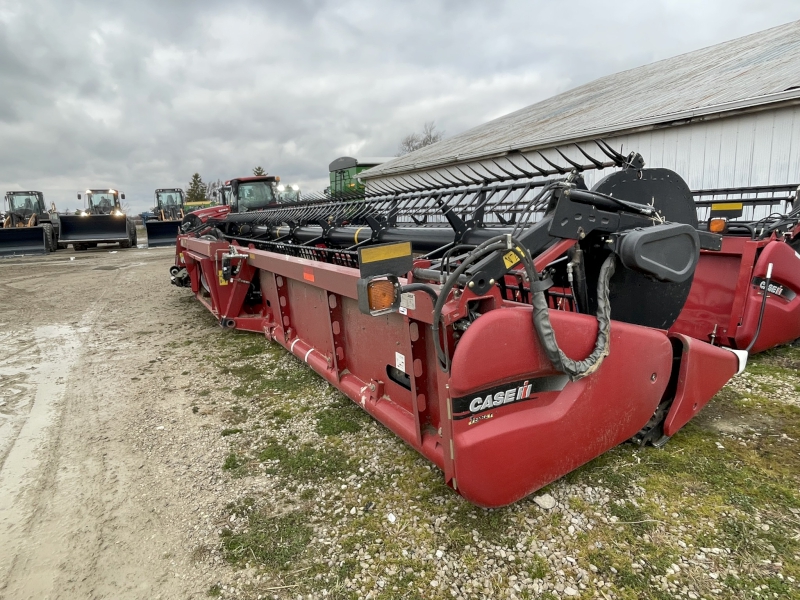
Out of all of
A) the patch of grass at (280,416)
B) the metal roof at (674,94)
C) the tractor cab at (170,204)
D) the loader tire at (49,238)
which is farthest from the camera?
the tractor cab at (170,204)

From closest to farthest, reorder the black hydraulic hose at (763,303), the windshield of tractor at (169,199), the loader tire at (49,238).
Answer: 1. the black hydraulic hose at (763,303)
2. the loader tire at (49,238)
3. the windshield of tractor at (169,199)

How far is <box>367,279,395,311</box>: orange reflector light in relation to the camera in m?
1.80

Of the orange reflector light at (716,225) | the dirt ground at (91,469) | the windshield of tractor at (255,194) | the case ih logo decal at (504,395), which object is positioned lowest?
the dirt ground at (91,469)

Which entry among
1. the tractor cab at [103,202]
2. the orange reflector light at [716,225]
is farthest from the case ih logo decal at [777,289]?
the tractor cab at [103,202]

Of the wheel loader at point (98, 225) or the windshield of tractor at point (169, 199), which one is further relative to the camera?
the windshield of tractor at point (169, 199)

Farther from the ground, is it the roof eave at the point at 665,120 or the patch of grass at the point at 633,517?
the roof eave at the point at 665,120

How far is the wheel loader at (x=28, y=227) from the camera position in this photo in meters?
16.7

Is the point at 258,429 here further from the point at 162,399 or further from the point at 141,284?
the point at 141,284

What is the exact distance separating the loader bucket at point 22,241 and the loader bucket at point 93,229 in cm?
78

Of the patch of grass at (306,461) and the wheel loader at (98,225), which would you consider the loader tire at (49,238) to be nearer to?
the wheel loader at (98,225)

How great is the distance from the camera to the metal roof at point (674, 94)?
6934 mm

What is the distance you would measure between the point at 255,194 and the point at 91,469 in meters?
8.44

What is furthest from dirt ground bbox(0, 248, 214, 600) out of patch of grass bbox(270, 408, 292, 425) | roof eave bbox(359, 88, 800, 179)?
roof eave bbox(359, 88, 800, 179)

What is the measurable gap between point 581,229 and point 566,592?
1360 mm
